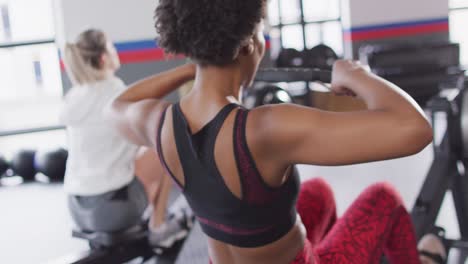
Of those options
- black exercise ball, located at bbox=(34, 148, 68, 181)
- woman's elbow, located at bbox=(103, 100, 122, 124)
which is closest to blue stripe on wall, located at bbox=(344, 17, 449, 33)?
black exercise ball, located at bbox=(34, 148, 68, 181)

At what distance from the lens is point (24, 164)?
3.79 m

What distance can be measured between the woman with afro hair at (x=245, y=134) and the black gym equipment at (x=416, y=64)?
3814 millimetres

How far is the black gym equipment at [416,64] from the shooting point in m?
4.70

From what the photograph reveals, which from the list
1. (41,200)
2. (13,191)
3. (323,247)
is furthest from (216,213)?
(13,191)

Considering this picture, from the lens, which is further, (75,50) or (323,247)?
(75,50)

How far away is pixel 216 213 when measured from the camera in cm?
99

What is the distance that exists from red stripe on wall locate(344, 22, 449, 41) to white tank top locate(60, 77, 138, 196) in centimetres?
385

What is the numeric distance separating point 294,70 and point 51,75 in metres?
3.81

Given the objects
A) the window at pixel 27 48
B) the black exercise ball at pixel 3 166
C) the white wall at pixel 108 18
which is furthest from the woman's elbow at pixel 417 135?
the window at pixel 27 48

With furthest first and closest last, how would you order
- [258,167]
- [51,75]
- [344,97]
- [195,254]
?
[51,75], [195,254], [344,97], [258,167]

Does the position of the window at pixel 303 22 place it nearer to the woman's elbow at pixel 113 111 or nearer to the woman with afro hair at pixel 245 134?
the woman's elbow at pixel 113 111

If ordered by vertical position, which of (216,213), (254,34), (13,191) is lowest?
(13,191)

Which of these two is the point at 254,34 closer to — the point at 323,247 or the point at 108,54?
the point at 323,247

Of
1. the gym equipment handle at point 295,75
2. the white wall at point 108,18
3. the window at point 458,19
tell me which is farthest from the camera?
the window at point 458,19
